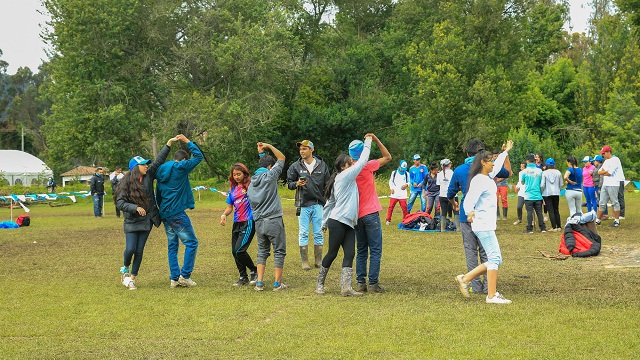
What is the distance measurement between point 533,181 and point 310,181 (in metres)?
8.27

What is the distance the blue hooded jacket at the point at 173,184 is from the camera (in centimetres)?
1059

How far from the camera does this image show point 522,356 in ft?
21.0

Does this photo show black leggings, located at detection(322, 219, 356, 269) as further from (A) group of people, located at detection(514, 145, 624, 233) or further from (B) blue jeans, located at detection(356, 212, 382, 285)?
(A) group of people, located at detection(514, 145, 624, 233)

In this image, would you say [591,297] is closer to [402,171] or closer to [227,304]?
[227,304]

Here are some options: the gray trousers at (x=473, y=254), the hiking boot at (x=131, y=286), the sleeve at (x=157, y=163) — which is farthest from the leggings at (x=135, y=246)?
the gray trousers at (x=473, y=254)

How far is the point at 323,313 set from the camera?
847 centimetres

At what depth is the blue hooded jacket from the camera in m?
10.6

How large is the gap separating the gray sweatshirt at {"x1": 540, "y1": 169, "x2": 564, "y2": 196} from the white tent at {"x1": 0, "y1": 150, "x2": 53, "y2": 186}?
57897 mm

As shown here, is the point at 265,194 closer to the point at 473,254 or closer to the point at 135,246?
the point at 135,246

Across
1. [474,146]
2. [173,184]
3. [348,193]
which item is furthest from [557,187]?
[173,184]

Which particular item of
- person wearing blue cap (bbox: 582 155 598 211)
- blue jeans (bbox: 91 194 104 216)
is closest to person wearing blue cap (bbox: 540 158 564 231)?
person wearing blue cap (bbox: 582 155 598 211)

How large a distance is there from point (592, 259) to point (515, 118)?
37.5 metres

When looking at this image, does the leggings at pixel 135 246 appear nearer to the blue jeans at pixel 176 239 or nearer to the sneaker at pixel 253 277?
the blue jeans at pixel 176 239

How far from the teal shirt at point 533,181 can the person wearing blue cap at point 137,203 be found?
417 inches
